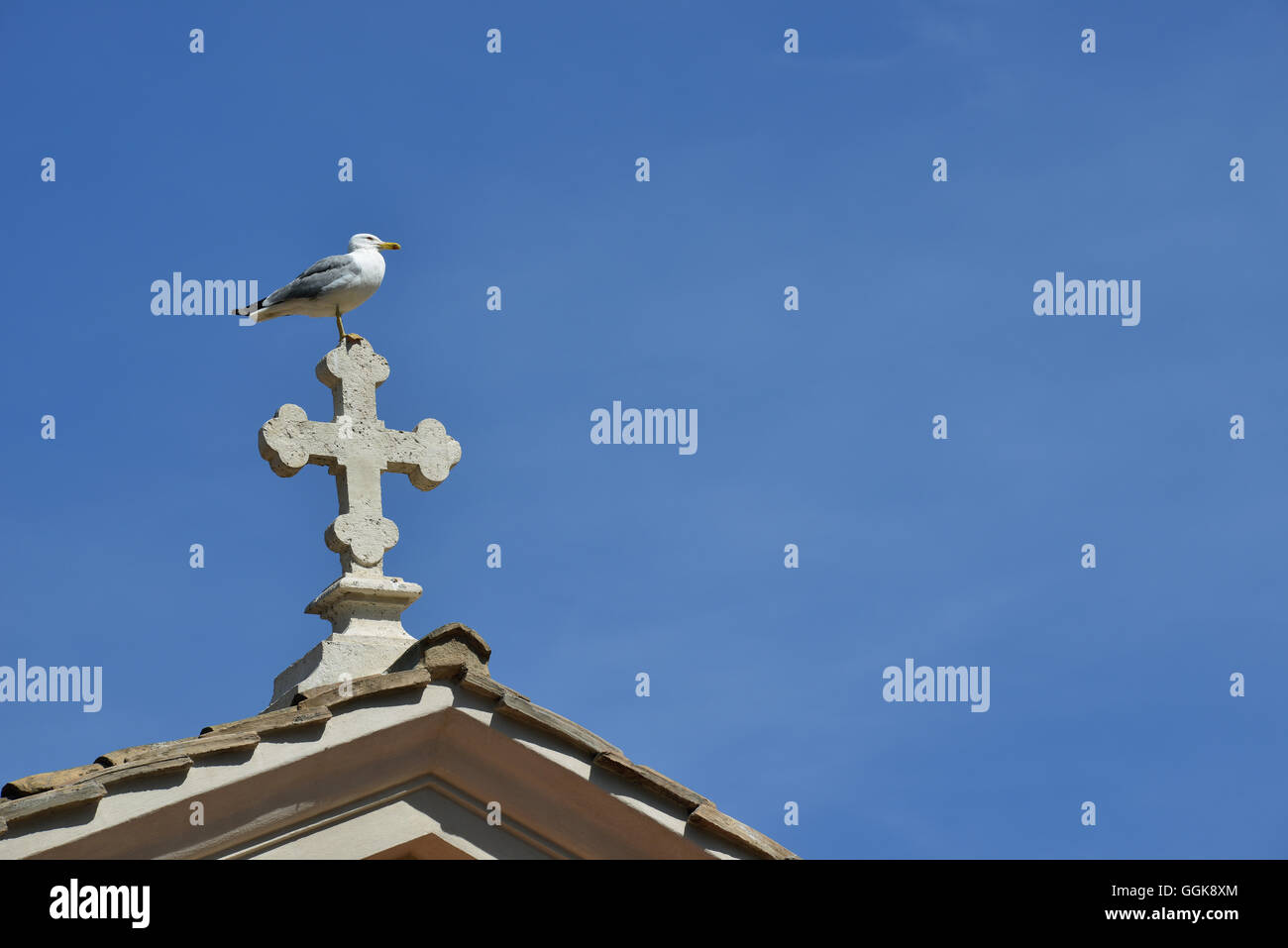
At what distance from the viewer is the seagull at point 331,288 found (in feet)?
32.9

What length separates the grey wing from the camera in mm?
10055

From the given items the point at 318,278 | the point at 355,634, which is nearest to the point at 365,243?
the point at 318,278

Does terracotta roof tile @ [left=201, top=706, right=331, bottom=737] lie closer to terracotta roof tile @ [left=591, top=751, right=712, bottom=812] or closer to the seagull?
terracotta roof tile @ [left=591, top=751, right=712, bottom=812]

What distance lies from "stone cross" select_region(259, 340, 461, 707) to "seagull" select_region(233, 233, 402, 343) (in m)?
0.60

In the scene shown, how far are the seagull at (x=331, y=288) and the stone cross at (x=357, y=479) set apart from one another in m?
0.60

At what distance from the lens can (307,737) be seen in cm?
714

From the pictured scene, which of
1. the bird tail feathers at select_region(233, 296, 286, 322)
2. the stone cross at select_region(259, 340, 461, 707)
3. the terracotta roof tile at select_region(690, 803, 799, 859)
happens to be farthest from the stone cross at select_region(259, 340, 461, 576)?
the terracotta roof tile at select_region(690, 803, 799, 859)

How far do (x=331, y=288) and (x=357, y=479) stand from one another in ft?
4.59

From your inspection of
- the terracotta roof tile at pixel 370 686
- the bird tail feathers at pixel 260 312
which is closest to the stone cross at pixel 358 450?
the bird tail feathers at pixel 260 312

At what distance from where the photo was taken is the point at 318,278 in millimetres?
10094
